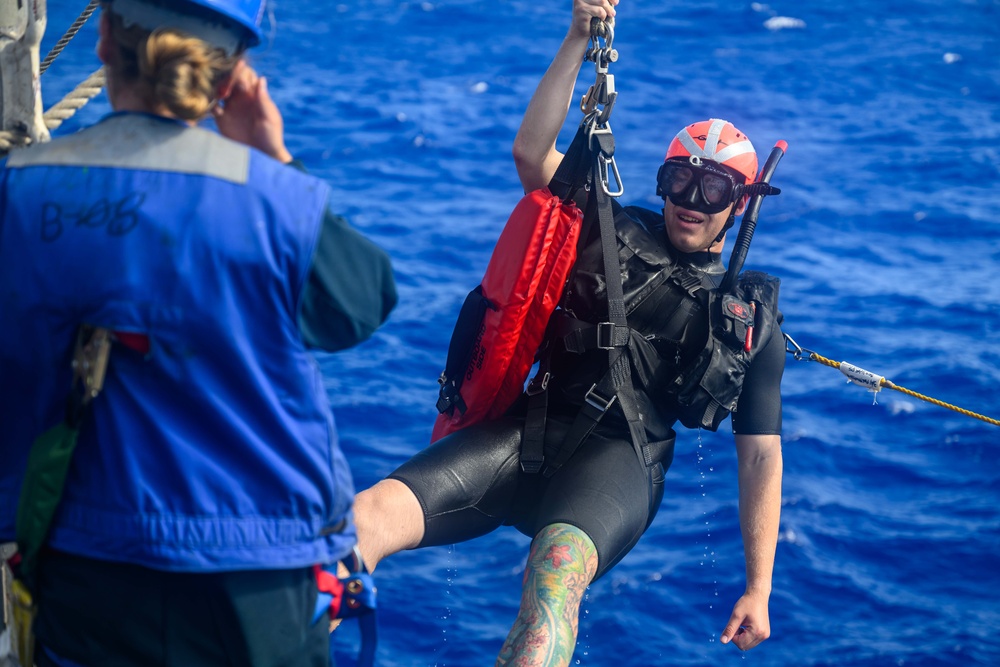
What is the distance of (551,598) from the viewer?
3.33 m

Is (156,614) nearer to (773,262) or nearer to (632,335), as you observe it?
(632,335)

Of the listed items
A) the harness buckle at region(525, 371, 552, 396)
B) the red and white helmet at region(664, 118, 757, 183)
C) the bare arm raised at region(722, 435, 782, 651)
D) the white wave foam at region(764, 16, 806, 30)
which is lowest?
the white wave foam at region(764, 16, 806, 30)

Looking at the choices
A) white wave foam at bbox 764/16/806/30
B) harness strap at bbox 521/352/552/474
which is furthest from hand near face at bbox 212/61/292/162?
white wave foam at bbox 764/16/806/30

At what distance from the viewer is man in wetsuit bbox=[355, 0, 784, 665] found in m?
3.72

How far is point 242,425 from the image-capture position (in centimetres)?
197

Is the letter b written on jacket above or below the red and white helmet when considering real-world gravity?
above

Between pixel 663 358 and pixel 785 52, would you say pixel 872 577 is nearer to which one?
pixel 663 358

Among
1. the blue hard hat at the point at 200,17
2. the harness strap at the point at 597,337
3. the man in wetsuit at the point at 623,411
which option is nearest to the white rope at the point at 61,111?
the blue hard hat at the point at 200,17

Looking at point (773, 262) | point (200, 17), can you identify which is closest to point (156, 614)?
point (200, 17)

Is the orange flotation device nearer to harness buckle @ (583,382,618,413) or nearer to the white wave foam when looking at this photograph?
harness buckle @ (583,382,618,413)

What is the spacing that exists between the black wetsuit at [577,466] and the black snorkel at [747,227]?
0.31ft

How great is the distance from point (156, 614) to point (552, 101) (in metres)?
2.43

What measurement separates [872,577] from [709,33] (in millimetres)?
13605

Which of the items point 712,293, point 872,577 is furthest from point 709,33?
point 712,293
